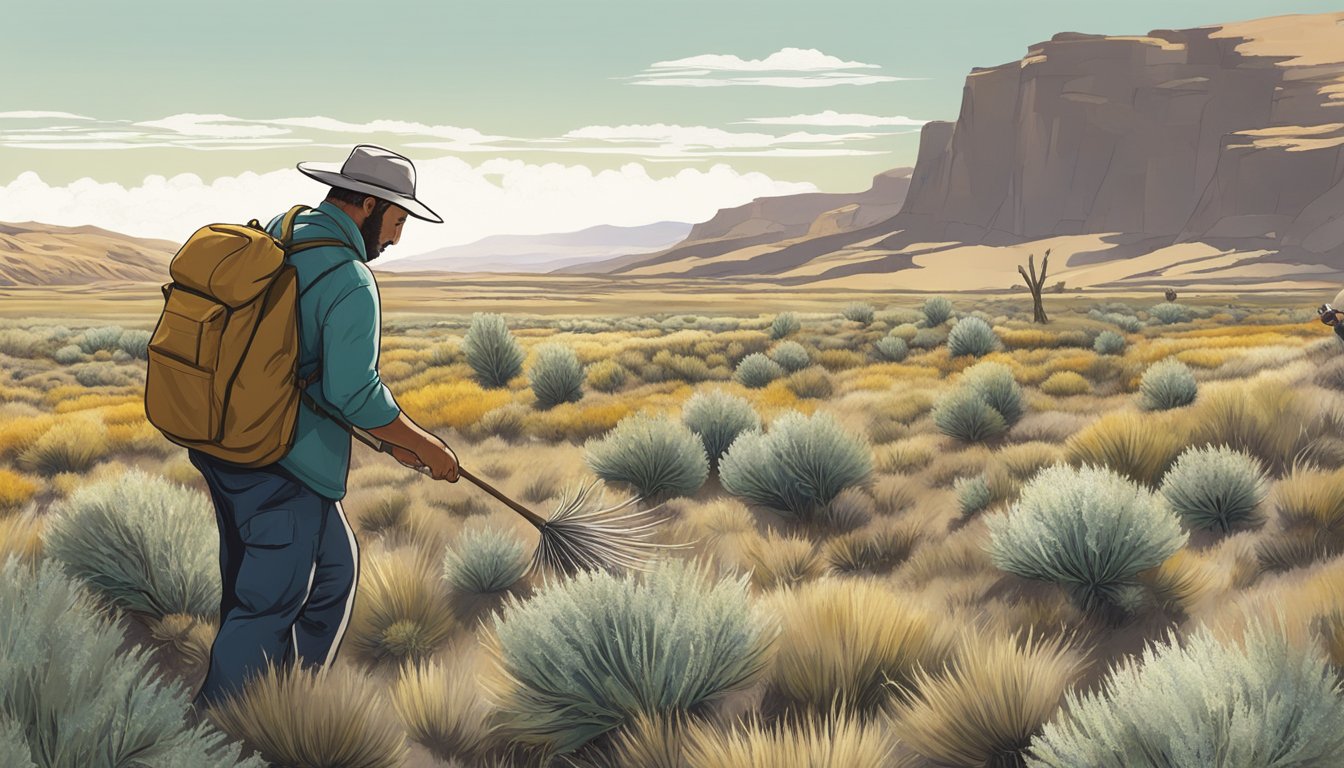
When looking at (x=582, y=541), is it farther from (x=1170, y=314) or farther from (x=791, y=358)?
(x=1170, y=314)

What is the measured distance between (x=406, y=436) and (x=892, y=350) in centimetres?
1440

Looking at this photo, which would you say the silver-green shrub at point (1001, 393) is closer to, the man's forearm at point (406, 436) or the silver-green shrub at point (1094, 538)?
the silver-green shrub at point (1094, 538)

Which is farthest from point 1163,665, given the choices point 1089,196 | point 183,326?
point 1089,196

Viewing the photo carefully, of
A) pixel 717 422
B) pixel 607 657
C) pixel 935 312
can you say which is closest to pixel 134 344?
pixel 717 422

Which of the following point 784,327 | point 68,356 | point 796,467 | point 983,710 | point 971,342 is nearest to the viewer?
point 983,710

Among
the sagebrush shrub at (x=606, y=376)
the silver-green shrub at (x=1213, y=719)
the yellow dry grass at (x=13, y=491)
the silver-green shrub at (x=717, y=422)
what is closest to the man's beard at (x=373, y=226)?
the silver-green shrub at (x=1213, y=719)

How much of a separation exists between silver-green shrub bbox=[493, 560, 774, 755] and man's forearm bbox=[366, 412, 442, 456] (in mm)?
653

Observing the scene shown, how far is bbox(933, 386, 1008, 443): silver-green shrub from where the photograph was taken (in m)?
8.85

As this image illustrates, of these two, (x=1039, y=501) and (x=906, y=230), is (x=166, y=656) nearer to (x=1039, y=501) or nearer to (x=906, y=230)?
(x=1039, y=501)

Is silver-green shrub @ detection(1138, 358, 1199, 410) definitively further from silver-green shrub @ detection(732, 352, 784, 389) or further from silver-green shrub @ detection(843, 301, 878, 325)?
silver-green shrub @ detection(843, 301, 878, 325)

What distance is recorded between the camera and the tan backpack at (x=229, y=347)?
108 inches

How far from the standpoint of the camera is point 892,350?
54.6 ft

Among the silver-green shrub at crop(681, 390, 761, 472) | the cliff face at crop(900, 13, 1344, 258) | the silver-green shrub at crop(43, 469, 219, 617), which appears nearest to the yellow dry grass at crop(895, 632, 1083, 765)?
the silver-green shrub at crop(43, 469, 219, 617)

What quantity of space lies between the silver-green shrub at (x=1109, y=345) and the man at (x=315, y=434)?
50.7 feet
